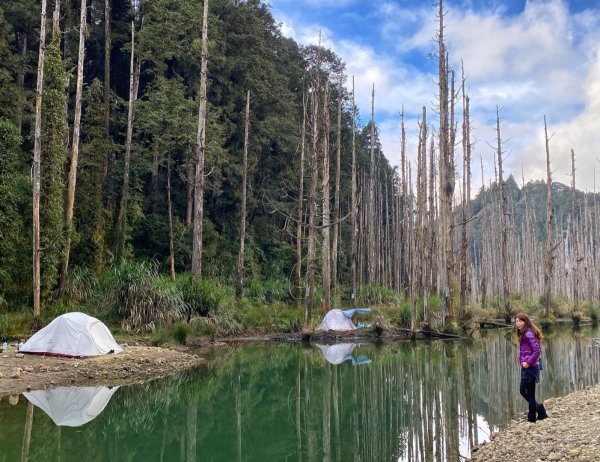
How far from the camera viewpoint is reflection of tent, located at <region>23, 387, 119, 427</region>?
29.2ft

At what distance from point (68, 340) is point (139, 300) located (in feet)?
15.4

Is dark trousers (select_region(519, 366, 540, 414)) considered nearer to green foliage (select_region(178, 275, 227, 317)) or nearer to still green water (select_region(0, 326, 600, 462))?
still green water (select_region(0, 326, 600, 462))

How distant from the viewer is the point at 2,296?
16.6 metres

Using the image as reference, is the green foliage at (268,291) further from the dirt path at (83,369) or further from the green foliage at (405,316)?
the dirt path at (83,369)

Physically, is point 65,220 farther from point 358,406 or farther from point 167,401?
point 358,406

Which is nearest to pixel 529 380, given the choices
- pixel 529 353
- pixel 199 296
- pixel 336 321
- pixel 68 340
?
pixel 529 353

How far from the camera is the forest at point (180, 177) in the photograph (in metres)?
17.9

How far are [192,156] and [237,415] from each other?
19.0 meters

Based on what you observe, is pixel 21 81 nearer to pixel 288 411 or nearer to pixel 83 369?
pixel 83 369

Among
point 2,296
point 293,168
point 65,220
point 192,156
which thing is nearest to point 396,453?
point 2,296

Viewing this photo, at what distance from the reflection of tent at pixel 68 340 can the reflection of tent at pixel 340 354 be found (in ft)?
22.1

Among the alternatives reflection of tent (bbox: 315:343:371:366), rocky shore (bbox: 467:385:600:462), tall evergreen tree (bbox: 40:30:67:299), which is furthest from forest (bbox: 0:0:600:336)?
rocky shore (bbox: 467:385:600:462)

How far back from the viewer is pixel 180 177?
2911 cm

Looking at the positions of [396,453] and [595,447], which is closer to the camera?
[595,447]
